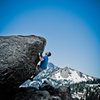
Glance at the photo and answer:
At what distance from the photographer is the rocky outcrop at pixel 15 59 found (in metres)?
10.4

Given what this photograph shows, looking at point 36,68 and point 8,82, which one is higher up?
point 36,68

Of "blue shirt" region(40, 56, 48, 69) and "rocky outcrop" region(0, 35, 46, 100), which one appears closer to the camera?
"rocky outcrop" region(0, 35, 46, 100)

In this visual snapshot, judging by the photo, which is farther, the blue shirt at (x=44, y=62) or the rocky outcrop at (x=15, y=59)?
the blue shirt at (x=44, y=62)

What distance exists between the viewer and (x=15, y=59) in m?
10.8

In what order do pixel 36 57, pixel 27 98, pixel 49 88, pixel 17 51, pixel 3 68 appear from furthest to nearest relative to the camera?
pixel 49 88 → pixel 36 57 → pixel 27 98 → pixel 17 51 → pixel 3 68

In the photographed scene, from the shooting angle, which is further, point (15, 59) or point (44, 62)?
point (44, 62)

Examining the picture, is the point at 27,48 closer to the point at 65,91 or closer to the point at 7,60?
the point at 7,60

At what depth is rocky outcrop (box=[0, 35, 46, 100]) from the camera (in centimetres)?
1039

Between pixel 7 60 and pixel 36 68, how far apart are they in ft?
16.2

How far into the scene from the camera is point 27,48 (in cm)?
1204

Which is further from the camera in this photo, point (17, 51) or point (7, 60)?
point (17, 51)

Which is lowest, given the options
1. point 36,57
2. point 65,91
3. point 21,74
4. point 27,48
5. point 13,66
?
point 65,91

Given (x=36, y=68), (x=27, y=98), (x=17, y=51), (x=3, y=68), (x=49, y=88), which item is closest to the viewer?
(x=3, y=68)

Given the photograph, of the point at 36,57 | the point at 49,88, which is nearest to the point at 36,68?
the point at 36,57
